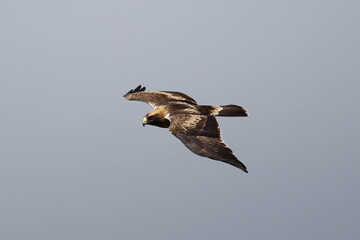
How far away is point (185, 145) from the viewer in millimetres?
15797

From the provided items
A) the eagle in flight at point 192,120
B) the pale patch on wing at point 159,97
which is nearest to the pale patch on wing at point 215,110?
the eagle in flight at point 192,120

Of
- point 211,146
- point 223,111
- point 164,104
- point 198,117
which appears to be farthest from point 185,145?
point 164,104

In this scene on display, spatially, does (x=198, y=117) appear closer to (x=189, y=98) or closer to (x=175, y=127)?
(x=175, y=127)

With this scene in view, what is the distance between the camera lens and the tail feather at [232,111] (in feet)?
61.7

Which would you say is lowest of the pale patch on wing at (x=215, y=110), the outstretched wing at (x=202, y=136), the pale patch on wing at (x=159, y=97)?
the outstretched wing at (x=202, y=136)

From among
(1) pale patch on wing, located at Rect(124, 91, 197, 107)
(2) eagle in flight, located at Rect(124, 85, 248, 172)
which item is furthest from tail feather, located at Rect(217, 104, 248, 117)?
(1) pale patch on wing, located at Rect(124, 91, 197, 107)

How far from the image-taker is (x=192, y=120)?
17359 millimetres

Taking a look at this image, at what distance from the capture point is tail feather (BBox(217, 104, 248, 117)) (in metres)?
18.8

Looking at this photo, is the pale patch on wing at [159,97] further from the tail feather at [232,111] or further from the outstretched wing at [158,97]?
the tail feather at [232,111]

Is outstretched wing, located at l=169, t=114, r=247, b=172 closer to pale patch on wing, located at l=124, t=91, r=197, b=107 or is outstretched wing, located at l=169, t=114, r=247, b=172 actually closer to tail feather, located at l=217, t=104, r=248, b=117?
tail feather, located at l=217, t=104, r=248, b=117

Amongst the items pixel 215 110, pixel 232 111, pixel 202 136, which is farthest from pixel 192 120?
pixel 232 111

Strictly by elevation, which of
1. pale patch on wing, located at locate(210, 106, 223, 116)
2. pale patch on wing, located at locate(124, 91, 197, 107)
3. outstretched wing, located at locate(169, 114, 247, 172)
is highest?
pale patch on wing, located at locate(124, 91, 197, 107)

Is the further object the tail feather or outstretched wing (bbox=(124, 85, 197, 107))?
outstretched wing (bbox=(124, 85, 197, 107))

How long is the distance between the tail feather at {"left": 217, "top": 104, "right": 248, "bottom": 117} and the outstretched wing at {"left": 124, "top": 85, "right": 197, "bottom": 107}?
1796 mm
